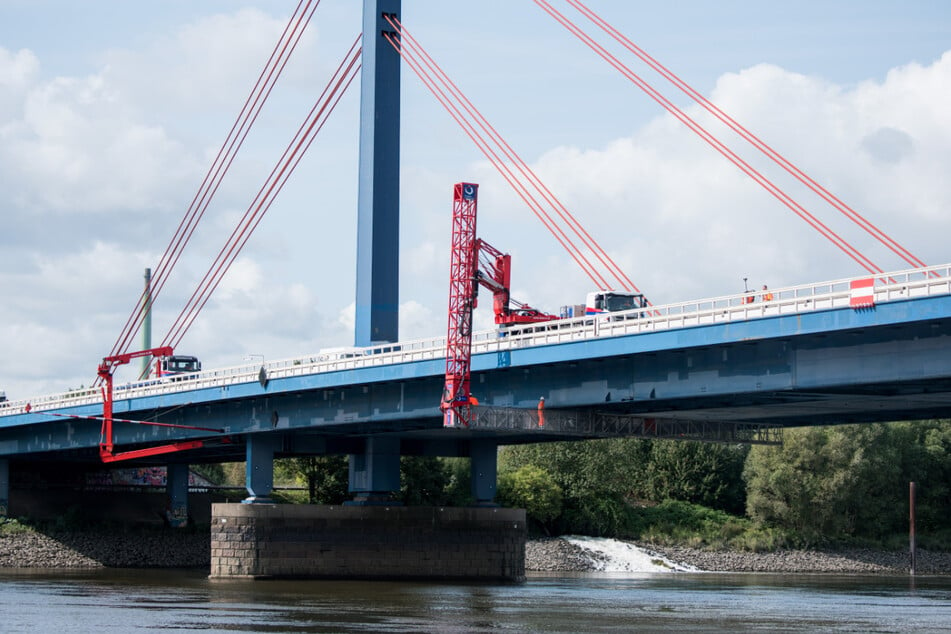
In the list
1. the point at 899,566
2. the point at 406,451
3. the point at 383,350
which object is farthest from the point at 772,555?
the point at 383,350

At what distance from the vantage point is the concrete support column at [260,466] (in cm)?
8562

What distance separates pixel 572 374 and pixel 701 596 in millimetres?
14742

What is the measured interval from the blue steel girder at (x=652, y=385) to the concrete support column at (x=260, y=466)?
115cm

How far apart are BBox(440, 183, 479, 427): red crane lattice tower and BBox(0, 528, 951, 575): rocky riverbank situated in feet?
117

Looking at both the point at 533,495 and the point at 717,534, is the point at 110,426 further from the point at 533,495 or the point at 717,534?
the point at 717,534

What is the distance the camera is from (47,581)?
274ft

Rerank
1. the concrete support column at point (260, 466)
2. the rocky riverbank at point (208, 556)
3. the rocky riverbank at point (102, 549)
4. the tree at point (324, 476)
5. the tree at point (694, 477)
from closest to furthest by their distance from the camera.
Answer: the concrete support column at point (260, 466) → the rocky riverbank at point (102, 549) → the rocky riverbank at point (208, 556) → the tree at point (324, 476) → the tree at point (694, 477)

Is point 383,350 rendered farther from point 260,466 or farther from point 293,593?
point 293,593

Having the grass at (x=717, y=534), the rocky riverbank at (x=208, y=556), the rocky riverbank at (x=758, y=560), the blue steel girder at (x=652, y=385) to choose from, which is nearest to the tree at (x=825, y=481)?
the grass at (x=717, y=534)

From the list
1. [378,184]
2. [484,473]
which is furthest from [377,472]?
[378,184]

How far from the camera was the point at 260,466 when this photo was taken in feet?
285

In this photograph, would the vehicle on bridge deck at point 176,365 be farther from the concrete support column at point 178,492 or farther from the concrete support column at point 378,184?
the concrete support column at point 378,184

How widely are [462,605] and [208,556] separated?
50.8 meters

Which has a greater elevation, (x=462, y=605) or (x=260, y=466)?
(x=260, y=466)
